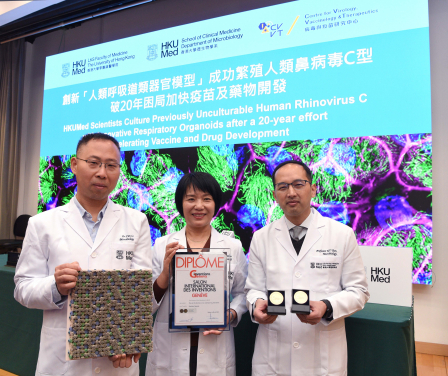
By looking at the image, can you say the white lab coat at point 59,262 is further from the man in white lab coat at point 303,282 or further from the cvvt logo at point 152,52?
the cvvt logo at point 152,52

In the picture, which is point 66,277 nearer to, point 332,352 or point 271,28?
point 332,352

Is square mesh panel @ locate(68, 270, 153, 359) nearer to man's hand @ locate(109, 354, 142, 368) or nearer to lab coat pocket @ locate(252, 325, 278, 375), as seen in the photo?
man's hand @ locate(109, 354, 142, 368)

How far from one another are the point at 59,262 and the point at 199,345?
27.3 inches

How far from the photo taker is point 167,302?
1652 mm

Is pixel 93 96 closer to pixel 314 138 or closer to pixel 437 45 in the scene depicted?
pixel 314 138

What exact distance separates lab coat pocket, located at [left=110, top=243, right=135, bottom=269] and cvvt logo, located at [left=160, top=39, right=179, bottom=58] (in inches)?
137

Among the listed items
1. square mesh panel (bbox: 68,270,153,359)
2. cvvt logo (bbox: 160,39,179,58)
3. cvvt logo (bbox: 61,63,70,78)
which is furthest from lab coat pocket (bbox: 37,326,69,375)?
cvvt logo (bbox: 61,63,70,78)

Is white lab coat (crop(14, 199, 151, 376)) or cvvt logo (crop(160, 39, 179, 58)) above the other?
cvvt logo (crop(160, 39, 179, 58))

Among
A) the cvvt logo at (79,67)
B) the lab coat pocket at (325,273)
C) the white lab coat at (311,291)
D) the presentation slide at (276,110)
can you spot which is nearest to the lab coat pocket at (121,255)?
the white lab coat at (311,291)

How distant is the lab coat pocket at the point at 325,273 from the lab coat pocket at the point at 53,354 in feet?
3.43

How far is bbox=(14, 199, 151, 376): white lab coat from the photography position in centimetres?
133

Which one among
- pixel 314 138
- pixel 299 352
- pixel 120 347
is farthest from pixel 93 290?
pixel 314 138

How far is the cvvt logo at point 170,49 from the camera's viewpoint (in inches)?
172

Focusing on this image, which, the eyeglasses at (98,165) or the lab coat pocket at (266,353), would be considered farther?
the lab coat pocket at (266,353)
